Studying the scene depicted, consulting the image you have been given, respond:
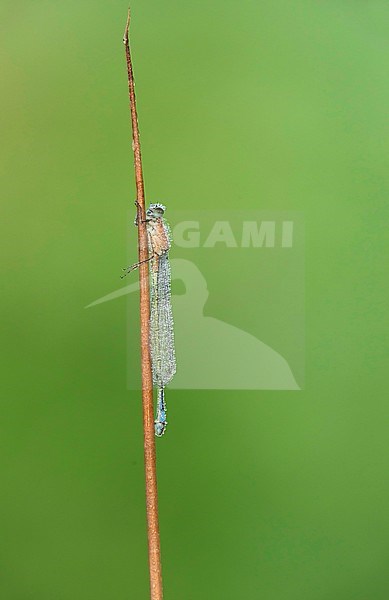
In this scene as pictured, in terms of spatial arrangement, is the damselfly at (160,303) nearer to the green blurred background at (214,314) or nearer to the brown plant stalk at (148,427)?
the brown plant stalk at (148,427)

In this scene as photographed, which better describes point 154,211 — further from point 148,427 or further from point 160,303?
point 148,427

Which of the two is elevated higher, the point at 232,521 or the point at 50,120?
the point at 50,120

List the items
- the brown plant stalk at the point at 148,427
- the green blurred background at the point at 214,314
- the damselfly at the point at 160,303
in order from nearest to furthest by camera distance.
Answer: the brown plant stalk at the point at 148,427
the damselfly at the point at 160,303
the green blurred background at the point at 214,314

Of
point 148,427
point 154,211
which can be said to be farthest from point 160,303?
point 148,427

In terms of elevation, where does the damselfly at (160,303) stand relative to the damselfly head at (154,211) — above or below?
below

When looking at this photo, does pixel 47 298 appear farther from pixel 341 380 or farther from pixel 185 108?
pixel 341 380

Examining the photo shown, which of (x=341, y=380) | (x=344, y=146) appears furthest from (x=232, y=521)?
(x=344, y=146)

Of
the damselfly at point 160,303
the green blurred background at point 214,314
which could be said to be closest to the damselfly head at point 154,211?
the damselfly at point 160,303
